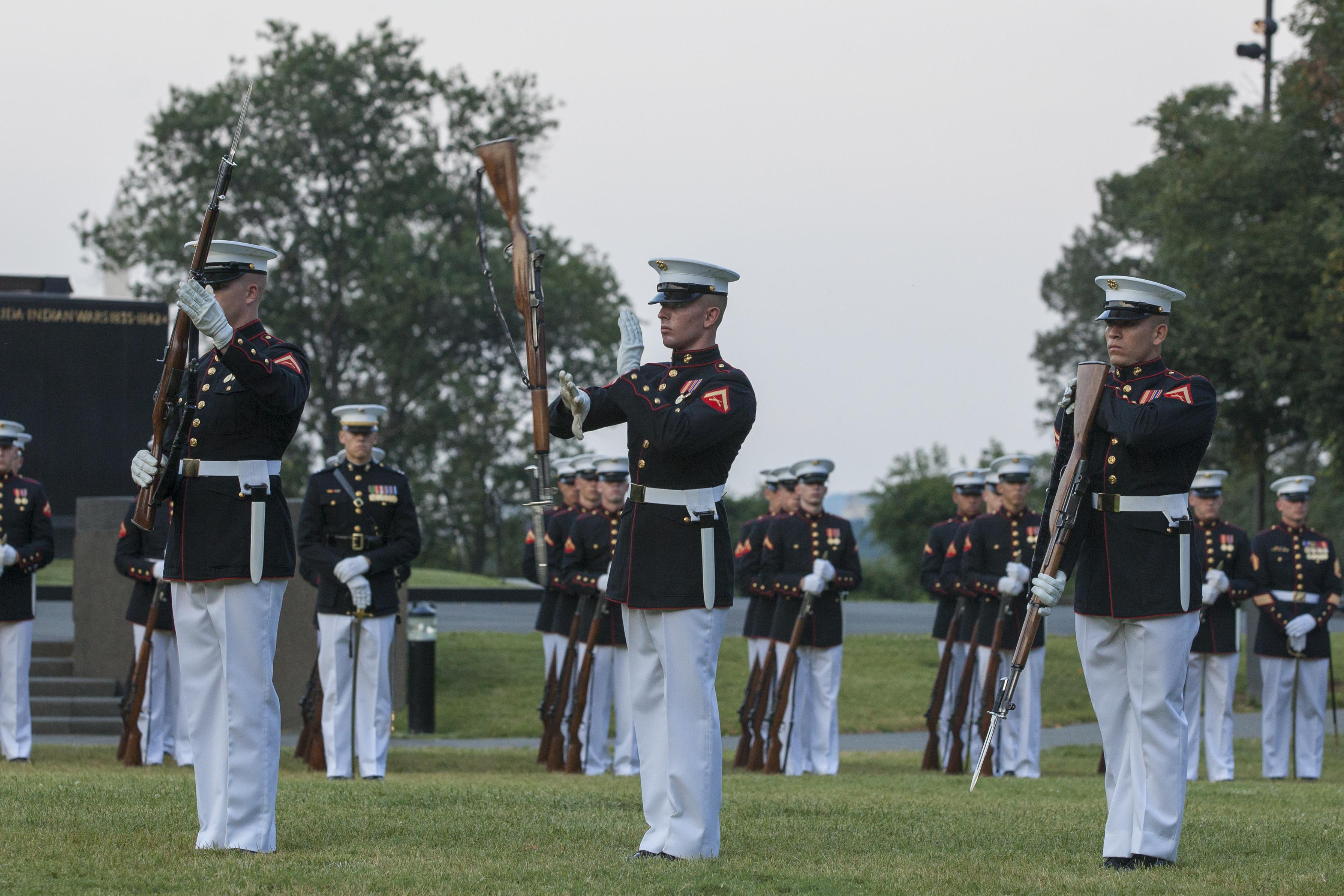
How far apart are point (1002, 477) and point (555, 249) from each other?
2940 cm

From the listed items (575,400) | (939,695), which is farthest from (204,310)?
(939,695)

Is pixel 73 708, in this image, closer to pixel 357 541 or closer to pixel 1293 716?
pixel 357 541

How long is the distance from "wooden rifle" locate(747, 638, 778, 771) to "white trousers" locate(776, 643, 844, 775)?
148 mm

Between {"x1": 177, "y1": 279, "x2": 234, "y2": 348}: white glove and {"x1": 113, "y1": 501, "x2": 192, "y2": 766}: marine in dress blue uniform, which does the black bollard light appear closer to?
{"x1": 113, "y1": 501, "x2": 192, "y2": 766}: marine in dress blue uniform

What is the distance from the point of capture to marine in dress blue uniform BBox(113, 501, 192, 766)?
41.9 feet

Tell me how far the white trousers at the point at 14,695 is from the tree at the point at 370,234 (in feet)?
85.5

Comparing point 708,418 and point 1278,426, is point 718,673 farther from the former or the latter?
point 708,418

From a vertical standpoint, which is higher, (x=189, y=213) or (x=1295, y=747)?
(x=189, y=213)

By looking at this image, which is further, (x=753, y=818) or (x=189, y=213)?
(x=189, y=213)

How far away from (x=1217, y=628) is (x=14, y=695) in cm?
925

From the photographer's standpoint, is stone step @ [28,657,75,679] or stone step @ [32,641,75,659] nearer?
stone step @ [28,657,75,679]

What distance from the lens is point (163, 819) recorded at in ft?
23.3

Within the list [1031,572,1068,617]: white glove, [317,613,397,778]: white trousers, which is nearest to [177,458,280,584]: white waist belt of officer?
[1031,572,1068,617]: white glove

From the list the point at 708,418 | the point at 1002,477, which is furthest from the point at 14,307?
the point at 708,418
